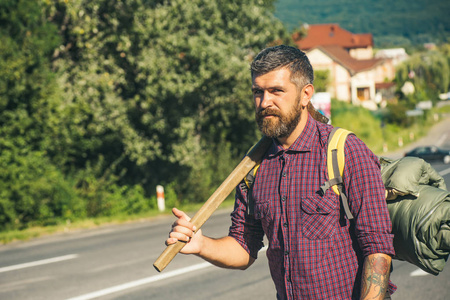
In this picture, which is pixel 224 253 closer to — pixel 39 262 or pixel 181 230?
pixel 181 230

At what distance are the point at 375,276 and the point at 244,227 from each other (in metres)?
0.74

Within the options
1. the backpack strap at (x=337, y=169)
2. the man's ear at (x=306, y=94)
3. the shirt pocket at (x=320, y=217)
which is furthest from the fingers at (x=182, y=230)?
the man's ear at (x=306, y=94)

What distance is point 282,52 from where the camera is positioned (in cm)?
264

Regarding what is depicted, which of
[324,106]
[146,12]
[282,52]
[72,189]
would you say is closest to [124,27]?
[146,12]

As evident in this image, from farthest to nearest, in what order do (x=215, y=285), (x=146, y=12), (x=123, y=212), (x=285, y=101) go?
(x=123, y=212) → (x=146, y=12) → (x=215, y=285) → (x=285, y=101)

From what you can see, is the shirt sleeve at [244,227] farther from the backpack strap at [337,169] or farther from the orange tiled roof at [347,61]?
the orange tiled roof at [347,61]

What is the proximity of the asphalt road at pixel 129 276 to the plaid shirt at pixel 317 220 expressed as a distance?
16.8ft

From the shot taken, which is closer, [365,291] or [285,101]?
[365,291]

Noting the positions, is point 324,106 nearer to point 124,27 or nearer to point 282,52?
point 124,27

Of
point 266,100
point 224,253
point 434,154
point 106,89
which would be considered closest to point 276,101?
point 266,100

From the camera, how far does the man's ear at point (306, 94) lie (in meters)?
2.68

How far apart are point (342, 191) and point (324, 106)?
53.6 feet

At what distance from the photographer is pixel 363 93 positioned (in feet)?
266

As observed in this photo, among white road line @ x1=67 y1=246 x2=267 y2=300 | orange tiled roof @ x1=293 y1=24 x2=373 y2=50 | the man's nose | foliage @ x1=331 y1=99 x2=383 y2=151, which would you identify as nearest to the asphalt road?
white road line @ x1=67 y1=246 x2=267 y2=300
